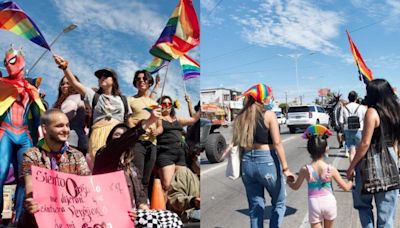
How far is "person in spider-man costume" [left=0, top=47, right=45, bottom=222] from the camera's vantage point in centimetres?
272

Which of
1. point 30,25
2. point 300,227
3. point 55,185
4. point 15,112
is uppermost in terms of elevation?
point 30,25

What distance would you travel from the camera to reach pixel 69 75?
9.50 feet

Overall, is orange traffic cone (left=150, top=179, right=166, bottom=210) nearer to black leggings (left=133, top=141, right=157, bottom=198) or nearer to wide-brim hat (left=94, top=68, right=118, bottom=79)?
black leggings (left=133, top=141, right=157, bottom=198)

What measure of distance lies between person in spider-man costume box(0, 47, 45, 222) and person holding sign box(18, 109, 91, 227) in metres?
0.21

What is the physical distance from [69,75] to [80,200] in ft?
2.69

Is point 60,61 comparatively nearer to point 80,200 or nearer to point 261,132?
point 80,200

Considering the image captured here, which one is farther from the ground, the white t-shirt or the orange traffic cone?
the white t-shirt

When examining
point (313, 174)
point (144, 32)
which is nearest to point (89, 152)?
point (144, 32)

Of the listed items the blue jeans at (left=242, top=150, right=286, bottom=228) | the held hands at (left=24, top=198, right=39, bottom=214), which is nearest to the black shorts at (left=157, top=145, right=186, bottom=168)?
the blue jeans at (left=242, top=150, right=286, bottom=228)

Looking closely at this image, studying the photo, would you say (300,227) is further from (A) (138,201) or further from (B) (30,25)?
(B) (30,25)

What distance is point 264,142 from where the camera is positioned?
12.0 ft

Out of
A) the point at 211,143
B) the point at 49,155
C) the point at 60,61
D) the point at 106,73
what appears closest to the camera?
the point at 49,155

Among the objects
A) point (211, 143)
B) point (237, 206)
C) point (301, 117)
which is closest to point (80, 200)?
point (237, 206)

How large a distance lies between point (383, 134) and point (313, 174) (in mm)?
615
